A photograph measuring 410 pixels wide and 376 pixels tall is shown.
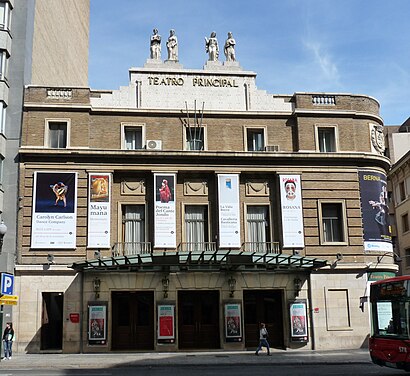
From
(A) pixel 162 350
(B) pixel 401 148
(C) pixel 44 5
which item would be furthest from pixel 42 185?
(B) pixel 401 148

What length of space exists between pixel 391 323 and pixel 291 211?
1344 centimetres

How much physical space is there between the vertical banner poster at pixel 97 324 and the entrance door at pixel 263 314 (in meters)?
7.69

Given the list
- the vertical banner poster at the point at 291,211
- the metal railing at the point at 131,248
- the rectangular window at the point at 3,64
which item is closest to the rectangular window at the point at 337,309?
the vertical banner poster at the point at 291,211

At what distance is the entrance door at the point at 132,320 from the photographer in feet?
96.2

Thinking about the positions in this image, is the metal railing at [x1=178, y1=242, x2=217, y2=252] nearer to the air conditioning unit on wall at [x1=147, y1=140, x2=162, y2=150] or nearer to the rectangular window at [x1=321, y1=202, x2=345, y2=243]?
the air conditioning unit on wall at [x1=147, y1=140, x2=162, y2=150]

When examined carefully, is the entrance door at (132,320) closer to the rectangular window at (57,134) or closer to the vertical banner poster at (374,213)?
the rectangular window at (57,134)

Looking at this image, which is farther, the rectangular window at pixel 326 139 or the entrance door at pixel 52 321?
the rectangular window at pixel 326 139

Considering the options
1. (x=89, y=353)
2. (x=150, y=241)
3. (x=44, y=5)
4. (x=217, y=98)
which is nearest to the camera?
(x=89, y=353)

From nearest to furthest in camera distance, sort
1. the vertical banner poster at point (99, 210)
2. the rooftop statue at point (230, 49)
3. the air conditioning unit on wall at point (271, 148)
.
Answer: the vertical banner poster at point (99, 210) < the air conditioning unit on wall at point (271, 148) < the rooftop statue at point (230, 49)

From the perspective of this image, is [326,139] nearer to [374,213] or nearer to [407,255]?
[374,213]

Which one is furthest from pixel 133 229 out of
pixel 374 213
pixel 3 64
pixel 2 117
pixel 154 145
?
pixel 374 213

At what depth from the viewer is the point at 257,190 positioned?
3144 cm

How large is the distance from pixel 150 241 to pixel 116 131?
6.60 m

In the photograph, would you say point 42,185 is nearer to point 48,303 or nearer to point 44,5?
point 48,303
